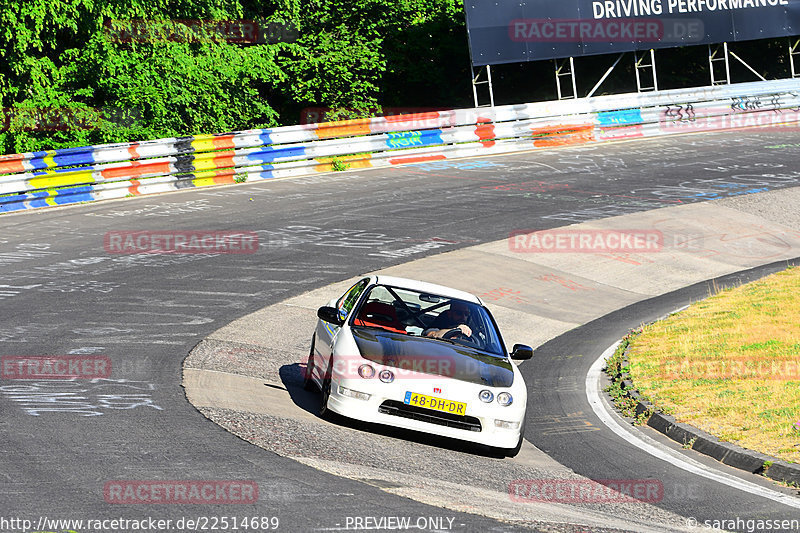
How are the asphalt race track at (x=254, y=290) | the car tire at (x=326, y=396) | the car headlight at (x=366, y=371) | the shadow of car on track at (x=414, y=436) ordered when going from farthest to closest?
the car tire at (x=326, y=396) → the shadow of car on track at (x=414, y=436) → the car headlight at (x=366, y=371) → the asphalt race track at (x=254, y=290)

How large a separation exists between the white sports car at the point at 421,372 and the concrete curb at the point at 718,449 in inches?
71.7

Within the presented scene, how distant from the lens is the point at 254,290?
1545 cm

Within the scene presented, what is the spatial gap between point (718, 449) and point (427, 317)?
3259mm

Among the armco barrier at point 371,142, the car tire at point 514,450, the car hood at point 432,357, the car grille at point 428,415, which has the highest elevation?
the armco barrier at point 371,142

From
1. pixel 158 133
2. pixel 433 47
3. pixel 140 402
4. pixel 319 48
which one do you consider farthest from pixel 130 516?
pixel 433 47

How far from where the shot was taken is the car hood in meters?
8.84

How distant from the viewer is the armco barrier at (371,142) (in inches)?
871

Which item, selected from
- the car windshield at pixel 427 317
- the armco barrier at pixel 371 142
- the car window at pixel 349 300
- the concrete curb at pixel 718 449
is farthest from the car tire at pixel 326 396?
the armco barrier at pixel 371 142

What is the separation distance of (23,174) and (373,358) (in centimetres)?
1518

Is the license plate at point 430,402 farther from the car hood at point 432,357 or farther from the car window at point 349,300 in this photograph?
the car window at point 349,300

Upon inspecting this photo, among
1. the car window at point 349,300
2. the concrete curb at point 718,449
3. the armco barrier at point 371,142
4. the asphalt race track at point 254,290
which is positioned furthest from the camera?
the armco barrier at point 371,142

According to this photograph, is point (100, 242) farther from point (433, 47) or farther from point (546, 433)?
point (433, 47)

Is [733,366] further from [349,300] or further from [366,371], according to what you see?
[366,371]

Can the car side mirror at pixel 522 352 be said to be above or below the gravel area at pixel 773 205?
above
